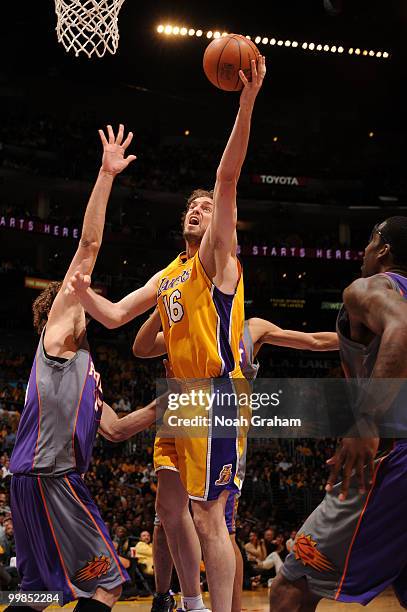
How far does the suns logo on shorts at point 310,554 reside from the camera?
3.03m

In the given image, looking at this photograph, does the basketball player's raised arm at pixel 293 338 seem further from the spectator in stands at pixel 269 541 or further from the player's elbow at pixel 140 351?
the spectator in stands at pixel 269 541

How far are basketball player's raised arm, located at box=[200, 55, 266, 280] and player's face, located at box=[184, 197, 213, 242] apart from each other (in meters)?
0.51

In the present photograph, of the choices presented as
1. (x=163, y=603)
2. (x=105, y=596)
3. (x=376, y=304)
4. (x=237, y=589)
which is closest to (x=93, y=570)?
(x=105, y=596)

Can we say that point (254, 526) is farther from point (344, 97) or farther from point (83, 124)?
point (344, 97)

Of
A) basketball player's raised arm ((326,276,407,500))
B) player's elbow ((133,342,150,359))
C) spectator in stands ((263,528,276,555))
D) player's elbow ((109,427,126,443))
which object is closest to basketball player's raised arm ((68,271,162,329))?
player's elbow ((133,342,150,359))

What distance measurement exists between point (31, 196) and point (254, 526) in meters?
18.4

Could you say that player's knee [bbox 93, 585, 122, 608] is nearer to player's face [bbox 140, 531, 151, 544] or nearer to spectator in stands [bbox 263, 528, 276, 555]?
player's face [bbox 140, 531, 151, 544]

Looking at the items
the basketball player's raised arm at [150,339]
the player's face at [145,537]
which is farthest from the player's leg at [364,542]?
the player's face at [145,537]

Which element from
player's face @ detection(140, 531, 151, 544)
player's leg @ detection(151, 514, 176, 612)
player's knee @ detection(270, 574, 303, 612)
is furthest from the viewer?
player's face @ detection(140, 531, 151, 544)

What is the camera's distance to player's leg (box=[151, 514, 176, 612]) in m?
4.88

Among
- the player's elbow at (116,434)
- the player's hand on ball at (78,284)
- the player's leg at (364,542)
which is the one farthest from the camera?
the player's elbow at (116,434)

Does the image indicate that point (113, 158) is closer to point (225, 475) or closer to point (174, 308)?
point (174, 308)

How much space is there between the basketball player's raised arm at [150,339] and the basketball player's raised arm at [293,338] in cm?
90

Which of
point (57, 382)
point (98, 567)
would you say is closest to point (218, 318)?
point (57, 382)
